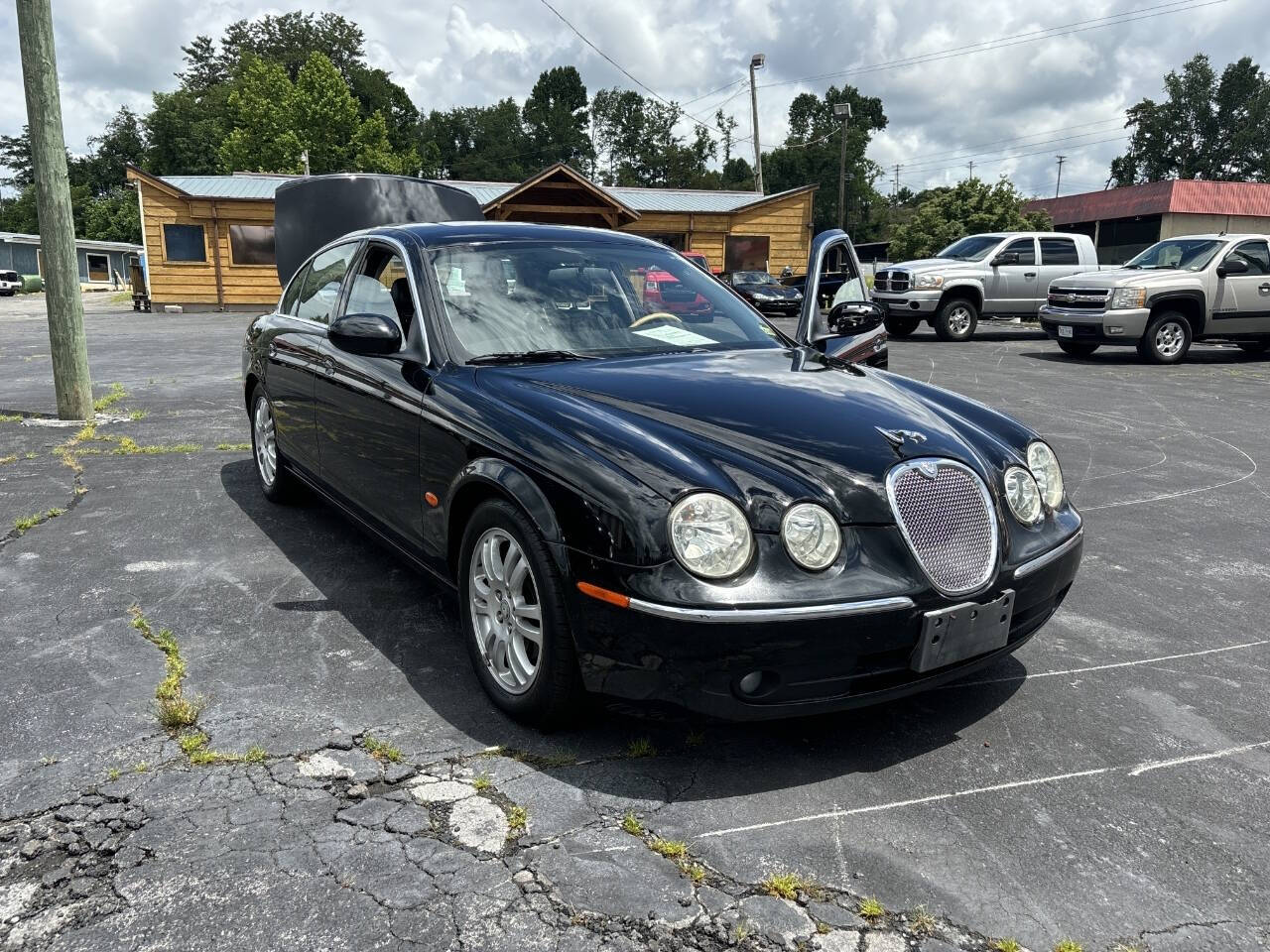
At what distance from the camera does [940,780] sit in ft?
9.15

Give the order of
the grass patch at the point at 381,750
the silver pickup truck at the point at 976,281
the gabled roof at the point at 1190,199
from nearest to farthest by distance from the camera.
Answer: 1. the grass patch at the point at 381,750
2. the silver pickup truck at the point at 976,281
3. the gabled roof at the point at 1190,199

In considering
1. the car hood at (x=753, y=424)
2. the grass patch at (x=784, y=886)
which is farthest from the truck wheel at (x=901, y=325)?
the grass patch at (x=784, y=886)

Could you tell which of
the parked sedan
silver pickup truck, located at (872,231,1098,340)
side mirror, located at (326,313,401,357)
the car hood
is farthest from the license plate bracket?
the parked sedan

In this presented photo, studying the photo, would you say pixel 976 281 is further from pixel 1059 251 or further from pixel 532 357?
pixel 532 357

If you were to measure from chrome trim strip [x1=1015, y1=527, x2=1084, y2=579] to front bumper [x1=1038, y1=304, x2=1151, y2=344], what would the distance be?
12.7 meters

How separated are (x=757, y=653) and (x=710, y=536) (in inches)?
13.0

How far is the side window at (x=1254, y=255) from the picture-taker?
14.9 m

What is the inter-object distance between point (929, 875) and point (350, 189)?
39.3 ft

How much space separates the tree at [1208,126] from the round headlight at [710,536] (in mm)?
93815

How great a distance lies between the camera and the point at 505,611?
3.11 metres

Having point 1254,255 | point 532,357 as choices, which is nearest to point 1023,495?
point 532,357

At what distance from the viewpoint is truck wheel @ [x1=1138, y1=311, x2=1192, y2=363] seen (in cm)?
1468

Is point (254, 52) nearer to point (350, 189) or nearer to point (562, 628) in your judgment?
point (350, 189)

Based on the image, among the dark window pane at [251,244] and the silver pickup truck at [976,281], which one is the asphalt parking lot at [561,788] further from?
the dark window pane at [251,244]
